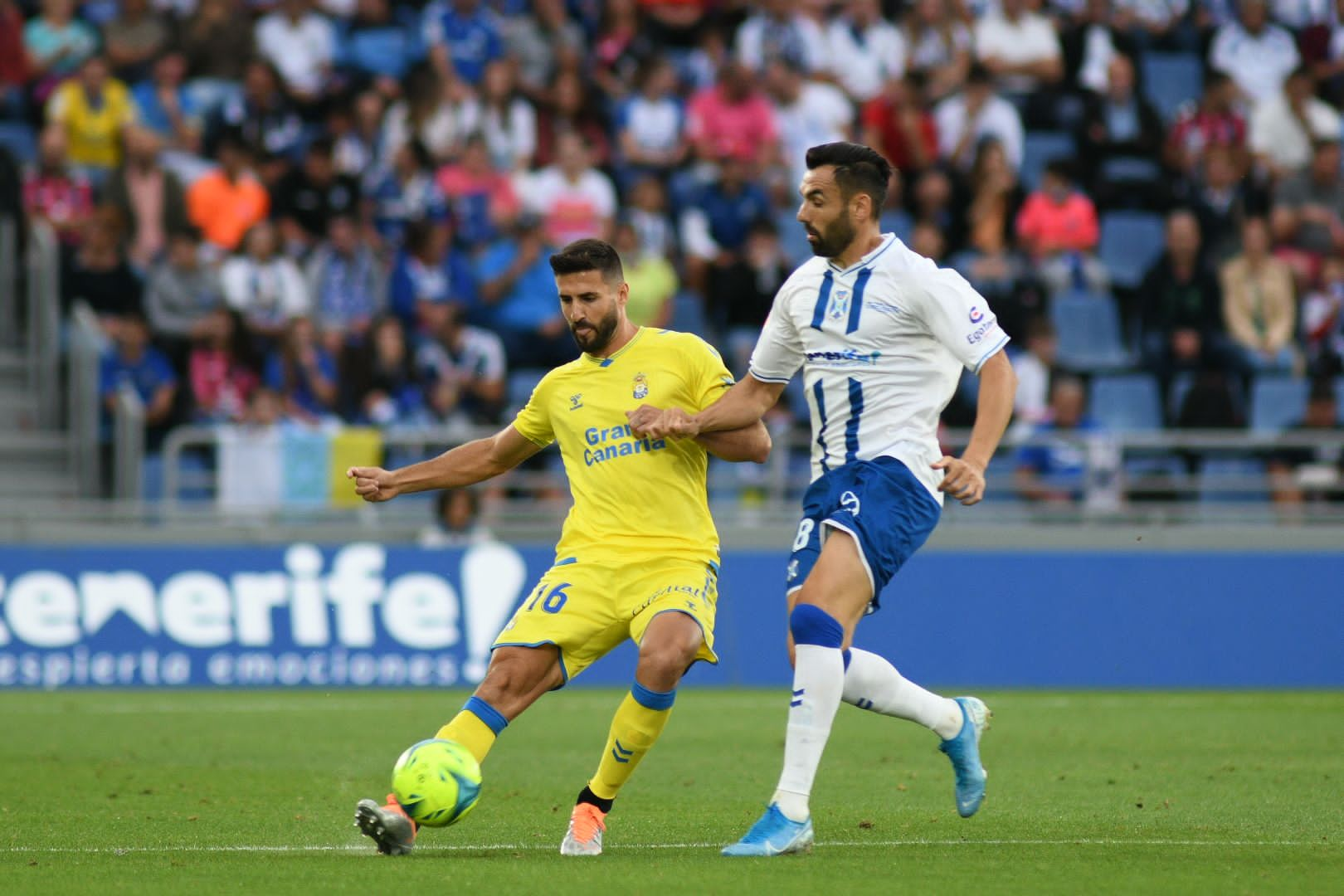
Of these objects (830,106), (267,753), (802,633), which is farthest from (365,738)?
(830,106)

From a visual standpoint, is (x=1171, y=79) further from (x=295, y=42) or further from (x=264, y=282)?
(x=264, y=282)

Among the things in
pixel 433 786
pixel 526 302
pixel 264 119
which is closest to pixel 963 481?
pixel 433 786

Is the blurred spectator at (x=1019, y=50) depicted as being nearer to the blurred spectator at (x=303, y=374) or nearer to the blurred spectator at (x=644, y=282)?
the blurred spectator at (x=644, y=282)

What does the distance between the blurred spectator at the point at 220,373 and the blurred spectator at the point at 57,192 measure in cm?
223

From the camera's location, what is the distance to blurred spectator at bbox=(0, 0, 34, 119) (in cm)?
1967

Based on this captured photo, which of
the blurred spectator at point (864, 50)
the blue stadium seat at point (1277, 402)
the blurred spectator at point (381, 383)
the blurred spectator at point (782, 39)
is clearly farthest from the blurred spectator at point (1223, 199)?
the blurred spectator at point (381, 383)

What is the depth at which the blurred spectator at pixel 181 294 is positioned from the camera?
17828 millimetres

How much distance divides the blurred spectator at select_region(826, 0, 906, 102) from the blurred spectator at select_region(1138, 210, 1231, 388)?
155 inches

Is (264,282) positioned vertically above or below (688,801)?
above

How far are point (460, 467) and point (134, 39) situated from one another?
14.0m

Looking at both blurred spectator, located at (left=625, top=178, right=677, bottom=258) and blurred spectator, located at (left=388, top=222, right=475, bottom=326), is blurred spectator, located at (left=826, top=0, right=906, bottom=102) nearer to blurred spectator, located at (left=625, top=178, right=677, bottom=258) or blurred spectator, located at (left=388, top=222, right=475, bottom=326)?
blurred spectator, located at (left=625, top=178, right=677, bottom=258)

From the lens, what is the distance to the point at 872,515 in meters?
7.15

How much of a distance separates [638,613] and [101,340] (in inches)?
458

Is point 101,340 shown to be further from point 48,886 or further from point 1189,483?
point 48,886
